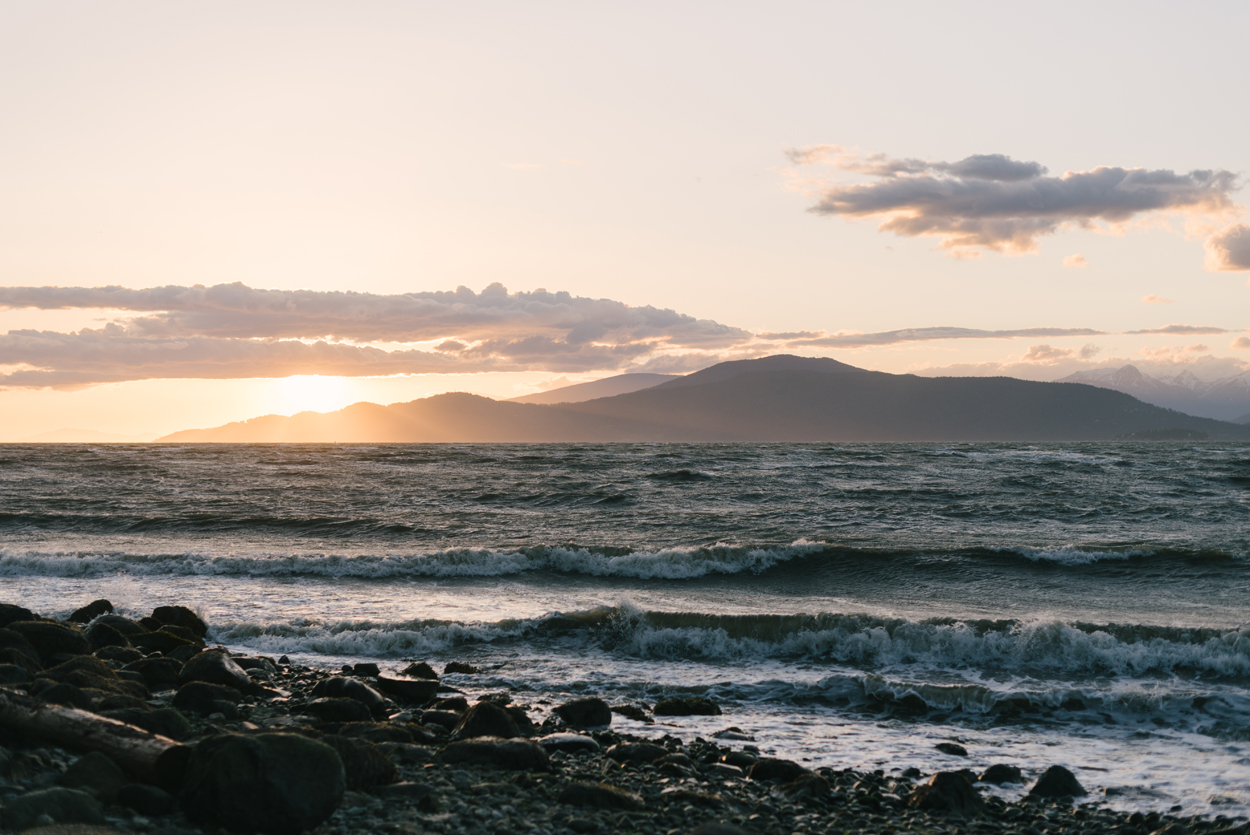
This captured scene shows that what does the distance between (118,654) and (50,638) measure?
755 mm

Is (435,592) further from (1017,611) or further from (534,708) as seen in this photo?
(1017,611)

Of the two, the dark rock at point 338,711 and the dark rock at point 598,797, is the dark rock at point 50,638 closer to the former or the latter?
the dark rock at point 338,711

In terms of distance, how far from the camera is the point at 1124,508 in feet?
93.9

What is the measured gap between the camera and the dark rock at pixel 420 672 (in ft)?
33.9

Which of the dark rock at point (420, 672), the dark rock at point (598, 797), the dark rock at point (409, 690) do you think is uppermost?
the dark rock at point (598, 797)

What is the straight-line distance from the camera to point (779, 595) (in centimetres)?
1655

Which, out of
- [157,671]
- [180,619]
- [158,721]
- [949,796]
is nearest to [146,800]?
[158,721]

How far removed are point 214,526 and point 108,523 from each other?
389cm

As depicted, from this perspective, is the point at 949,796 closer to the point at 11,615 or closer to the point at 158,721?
the point at 158,721

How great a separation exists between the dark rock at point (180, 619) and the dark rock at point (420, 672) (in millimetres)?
4453

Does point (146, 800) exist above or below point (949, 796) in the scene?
above

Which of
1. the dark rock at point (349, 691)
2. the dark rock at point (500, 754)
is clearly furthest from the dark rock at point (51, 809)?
the dark rock at point (349, 691)

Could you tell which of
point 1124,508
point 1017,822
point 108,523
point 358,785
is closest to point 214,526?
point 108,523

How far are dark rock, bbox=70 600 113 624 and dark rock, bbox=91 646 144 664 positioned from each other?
11.6 feet
